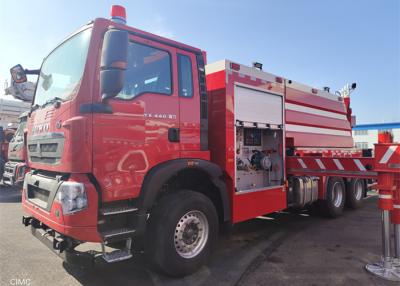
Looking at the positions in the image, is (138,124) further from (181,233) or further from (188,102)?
(181,233)

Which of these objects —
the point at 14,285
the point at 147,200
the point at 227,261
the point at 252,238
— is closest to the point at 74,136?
the point at 147,200

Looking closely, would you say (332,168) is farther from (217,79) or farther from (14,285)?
(14,285)

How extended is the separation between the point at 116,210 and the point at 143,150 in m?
0.69

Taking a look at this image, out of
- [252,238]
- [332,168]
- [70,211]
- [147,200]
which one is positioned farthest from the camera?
[252,238]

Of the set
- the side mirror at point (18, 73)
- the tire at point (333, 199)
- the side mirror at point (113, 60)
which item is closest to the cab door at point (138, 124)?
the side mirror at point (113, 60)

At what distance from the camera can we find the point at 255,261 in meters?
4.36

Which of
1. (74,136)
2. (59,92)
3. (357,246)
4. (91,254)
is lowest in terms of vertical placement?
(357,246)

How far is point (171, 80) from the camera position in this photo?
3.86 meters

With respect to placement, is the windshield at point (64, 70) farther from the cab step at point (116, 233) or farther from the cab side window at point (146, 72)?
the cab step at point (116, 233)

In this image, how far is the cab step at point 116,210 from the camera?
10.3 ft

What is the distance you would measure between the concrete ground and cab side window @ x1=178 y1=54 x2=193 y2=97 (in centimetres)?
221

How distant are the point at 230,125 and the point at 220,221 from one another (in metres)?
1.33

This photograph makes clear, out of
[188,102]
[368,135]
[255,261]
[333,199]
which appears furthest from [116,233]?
[368,135]

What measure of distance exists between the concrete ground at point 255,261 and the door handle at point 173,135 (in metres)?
1.56
